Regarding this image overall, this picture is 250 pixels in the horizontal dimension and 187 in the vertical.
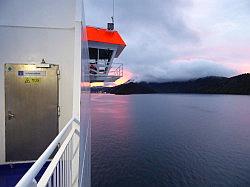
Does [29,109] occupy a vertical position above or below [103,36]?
below

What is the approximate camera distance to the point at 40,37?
4.42 m

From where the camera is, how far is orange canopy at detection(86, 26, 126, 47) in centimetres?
1524

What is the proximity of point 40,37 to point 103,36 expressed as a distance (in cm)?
1163

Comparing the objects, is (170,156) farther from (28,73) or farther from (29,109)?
(28,73)

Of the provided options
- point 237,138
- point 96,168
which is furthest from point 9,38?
point 237,138

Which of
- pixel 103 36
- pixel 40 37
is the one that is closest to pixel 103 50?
pixel 103 36

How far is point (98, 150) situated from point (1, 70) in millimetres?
22391

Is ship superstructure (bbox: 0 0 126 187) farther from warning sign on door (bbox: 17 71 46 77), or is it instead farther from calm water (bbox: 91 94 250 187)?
calm water (bbox: 91 94 250 187)

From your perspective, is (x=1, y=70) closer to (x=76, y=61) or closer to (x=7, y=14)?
(x=7, y=14)

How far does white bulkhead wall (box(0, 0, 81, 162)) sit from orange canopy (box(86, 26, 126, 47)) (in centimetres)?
1073

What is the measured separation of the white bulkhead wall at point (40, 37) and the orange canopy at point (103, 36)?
35.2 ft

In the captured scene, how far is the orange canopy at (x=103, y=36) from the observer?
15.2m

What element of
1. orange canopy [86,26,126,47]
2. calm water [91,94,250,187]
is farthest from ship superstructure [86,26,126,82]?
calm water [91,94,250,187]

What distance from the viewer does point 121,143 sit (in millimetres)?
30031
